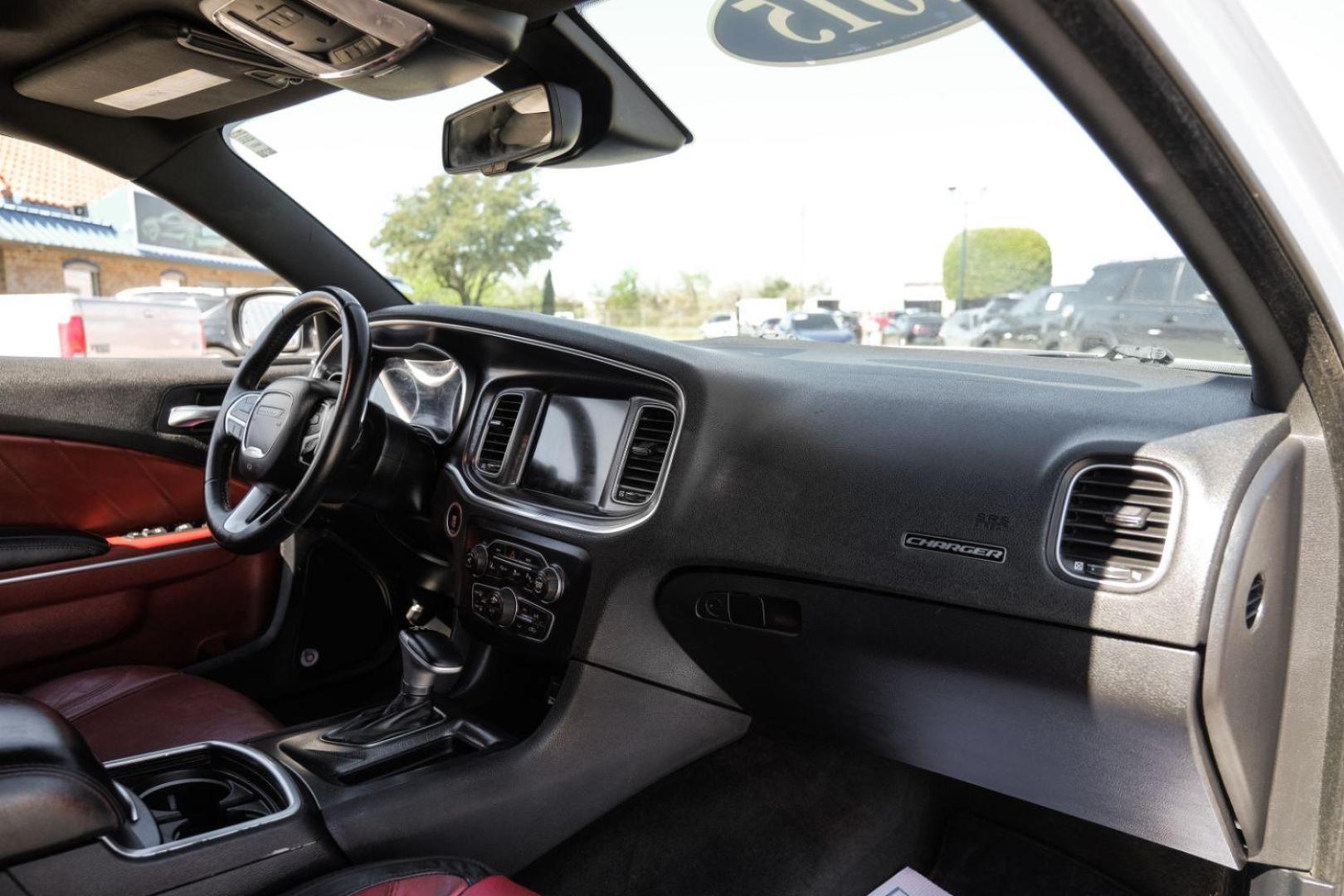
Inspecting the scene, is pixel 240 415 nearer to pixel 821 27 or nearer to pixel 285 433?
pixel 285 433

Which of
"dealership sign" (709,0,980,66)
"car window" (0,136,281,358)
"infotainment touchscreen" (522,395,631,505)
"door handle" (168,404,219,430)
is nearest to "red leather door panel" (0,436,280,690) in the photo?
"door handle" (168,404,219,430)

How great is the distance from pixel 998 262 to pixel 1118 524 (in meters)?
0.98

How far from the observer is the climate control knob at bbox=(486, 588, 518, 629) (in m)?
2.03

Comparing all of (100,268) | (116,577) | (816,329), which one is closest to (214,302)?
(100,268)

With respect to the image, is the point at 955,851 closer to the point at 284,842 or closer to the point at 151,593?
the point at 284,842

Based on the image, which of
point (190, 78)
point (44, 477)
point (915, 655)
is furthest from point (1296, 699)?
point (44, 477)

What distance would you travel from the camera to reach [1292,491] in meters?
1.35

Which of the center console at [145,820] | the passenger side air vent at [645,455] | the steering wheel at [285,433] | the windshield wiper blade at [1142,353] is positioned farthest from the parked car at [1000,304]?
the center console at [145,820]

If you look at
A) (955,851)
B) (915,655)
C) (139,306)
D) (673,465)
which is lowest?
(955,851)

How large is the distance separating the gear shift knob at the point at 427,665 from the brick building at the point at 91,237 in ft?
3.73

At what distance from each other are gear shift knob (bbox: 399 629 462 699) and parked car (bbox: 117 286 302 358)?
1.19m

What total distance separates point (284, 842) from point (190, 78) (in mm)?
1465

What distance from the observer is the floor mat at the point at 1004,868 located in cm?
194

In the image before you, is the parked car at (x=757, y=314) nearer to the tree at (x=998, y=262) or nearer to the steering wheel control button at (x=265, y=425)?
the tree at (x=998, y=262)
